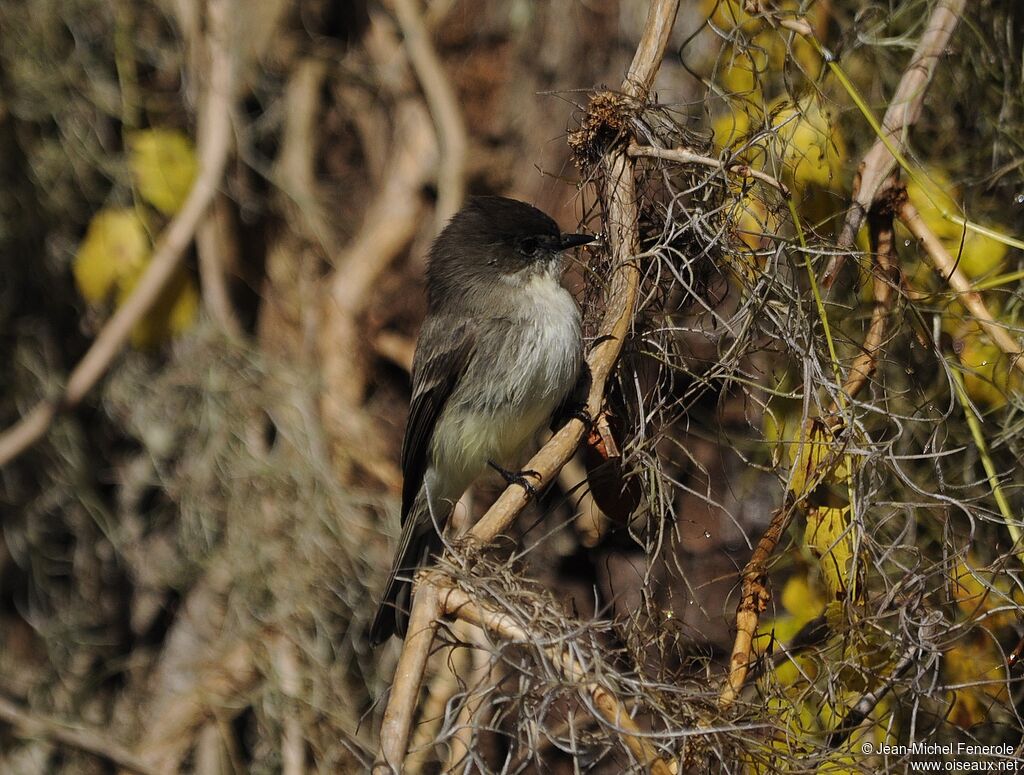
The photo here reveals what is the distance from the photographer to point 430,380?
3355mm

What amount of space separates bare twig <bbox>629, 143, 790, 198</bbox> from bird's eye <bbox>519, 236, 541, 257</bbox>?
0.86 metres

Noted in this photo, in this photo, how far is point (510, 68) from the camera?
186 inches

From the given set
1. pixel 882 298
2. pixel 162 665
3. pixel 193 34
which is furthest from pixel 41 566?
pixel 882 298

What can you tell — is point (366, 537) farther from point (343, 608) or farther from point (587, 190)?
point (587, 190)

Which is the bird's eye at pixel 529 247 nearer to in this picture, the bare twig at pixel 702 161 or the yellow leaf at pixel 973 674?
the bare twig at pixel 702 161

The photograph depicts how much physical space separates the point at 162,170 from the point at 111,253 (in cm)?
38

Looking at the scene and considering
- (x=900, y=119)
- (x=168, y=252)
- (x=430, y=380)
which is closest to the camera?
(x=900, y=119)

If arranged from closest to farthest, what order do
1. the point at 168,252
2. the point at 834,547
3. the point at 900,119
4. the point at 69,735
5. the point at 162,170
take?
the point at 834,547 → the point at 900,119 → the point at 69,735 → the point at 168,252 → the point at 162,170

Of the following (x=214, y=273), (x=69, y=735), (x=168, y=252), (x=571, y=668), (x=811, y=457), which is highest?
(x=811, y=457)

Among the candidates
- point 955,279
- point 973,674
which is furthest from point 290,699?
point 955,279

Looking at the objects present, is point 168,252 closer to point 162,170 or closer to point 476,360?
point 162,170

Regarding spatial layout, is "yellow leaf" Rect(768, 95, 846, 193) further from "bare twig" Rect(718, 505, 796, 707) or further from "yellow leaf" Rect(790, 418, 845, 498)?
"bare twig" Rect(718, 505, 796, 707)

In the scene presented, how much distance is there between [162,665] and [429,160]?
93.7 inches

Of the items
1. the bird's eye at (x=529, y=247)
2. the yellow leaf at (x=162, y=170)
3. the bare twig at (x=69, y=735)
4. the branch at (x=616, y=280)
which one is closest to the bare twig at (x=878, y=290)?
the branch at (x=616, y=280)
